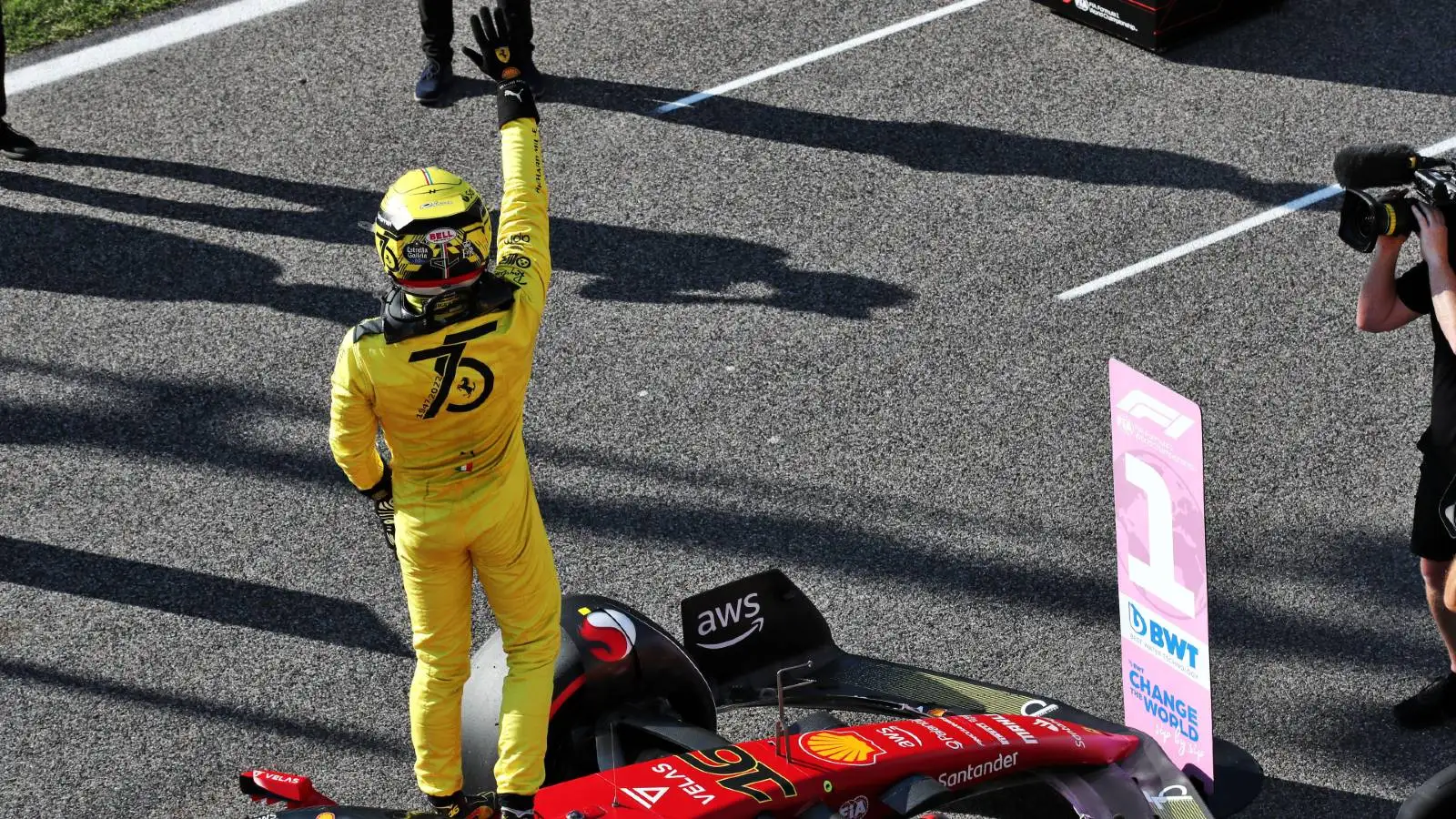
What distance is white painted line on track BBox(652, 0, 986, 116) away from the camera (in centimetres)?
768

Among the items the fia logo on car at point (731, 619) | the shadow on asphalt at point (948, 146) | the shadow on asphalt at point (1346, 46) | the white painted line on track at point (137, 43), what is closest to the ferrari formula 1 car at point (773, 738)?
the fia logo on car at point (731, 619)

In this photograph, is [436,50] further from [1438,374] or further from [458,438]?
[1438,374]

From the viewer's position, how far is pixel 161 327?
6457 mm

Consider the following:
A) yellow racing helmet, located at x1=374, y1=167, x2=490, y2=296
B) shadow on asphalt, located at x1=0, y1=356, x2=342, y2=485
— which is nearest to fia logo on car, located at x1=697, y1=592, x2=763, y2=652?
yellow racing helmet, located at x1=374, y1=167, x2=490, y2=296

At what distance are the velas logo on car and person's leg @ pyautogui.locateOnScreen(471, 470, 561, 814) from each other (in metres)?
0.18

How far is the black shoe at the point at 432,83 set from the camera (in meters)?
7.66

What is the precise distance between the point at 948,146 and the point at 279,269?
118 inches

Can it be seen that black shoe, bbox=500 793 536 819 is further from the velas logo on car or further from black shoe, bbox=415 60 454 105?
black shoe, bbox=415 60 454 105

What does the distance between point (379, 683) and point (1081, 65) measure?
15.5 feet

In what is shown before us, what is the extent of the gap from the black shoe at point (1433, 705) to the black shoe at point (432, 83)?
5085 millimetres

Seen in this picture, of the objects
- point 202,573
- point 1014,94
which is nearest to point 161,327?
point 202,573

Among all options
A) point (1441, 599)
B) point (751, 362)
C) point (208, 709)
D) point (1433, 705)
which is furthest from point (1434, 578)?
point (208, 709)

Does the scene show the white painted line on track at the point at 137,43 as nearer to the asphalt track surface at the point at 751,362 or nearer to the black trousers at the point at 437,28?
the asphalt track surface at the point at 751,362

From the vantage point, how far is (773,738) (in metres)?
4.08
